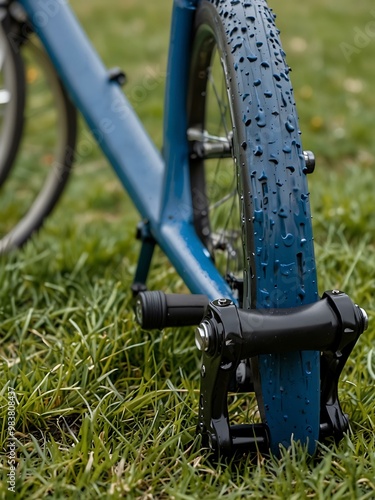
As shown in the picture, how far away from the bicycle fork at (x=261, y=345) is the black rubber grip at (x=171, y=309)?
19cm

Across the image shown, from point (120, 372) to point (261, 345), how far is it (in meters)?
0.52

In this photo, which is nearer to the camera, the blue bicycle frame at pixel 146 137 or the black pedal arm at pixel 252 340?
the black pedal arm at pixel 252 340

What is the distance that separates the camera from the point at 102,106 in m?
1.96

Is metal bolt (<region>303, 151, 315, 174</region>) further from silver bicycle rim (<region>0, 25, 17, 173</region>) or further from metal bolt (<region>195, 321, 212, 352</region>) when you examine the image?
silver bicycle rim (<region>0, 25, 17, 173</region>)

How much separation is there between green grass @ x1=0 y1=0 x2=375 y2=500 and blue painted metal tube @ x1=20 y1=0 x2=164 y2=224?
0.27 metres

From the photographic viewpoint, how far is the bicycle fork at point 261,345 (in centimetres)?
117

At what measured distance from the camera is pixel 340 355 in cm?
126

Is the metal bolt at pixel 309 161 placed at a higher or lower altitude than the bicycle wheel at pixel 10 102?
lower

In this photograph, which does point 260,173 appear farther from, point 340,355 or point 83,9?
point 83,9

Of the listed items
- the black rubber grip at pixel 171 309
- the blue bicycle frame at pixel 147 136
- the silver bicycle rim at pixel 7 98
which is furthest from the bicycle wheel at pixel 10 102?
the black rubber grip at pixel 171 309

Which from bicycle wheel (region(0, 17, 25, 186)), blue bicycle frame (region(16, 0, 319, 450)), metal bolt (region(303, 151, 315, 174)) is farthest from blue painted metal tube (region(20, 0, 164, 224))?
metal bolt (region(303, 151, 315, 174))

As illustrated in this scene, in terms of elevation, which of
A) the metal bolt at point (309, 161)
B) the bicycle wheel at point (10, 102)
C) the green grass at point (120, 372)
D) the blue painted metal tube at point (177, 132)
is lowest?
the green grass at point (120, 372)

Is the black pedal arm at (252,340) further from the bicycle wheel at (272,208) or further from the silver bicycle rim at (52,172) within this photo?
the silver bicycle rim at (52,172)

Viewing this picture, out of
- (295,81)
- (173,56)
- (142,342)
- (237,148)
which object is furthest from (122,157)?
(295,81)
